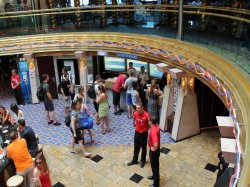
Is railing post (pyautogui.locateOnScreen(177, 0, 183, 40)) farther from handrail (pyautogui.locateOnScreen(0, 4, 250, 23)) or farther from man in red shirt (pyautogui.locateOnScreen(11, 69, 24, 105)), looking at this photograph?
man in red shirt (pyautogui.locateOnScreen(11, 69, 24, 105))

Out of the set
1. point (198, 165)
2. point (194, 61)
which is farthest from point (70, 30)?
point (198, 165)

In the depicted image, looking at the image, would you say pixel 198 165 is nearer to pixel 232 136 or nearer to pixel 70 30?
pixel 232 136

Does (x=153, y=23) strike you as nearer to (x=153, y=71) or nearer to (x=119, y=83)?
(x=119, y=83)

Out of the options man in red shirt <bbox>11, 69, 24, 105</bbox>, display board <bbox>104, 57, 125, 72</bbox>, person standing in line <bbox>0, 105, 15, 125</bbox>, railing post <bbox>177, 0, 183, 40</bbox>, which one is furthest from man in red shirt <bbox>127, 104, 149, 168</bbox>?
display board <bbox>104, 57, 125, 72</bbox>

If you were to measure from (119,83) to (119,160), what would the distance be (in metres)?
3.00

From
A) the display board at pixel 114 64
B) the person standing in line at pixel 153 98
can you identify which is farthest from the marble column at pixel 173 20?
the display board at pixel 114 64

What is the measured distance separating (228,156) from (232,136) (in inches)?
26.4

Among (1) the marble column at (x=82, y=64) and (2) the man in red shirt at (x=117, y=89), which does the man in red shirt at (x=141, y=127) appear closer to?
(2) the man in red shirt at (x=117, y=89)

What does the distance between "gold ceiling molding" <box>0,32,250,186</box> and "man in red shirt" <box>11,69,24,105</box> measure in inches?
32.8

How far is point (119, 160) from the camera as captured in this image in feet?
24.5

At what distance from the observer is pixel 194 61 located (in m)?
6.59

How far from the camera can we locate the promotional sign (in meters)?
11.3

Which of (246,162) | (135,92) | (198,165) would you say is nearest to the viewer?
(246,162)

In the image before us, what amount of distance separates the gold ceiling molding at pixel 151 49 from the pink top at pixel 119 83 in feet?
2.81
